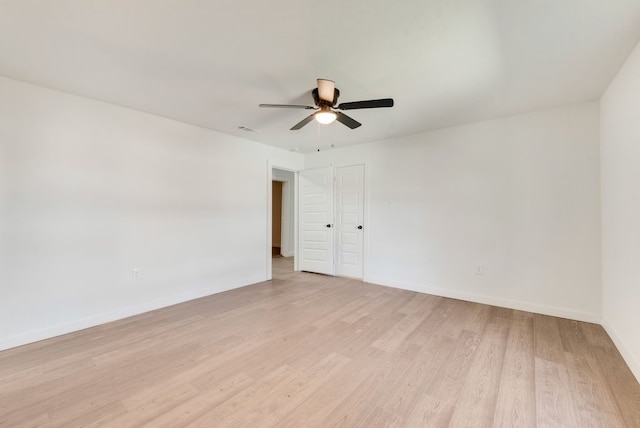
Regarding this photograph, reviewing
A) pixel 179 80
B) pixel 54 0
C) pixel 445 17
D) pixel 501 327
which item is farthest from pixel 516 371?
pixel 54 0

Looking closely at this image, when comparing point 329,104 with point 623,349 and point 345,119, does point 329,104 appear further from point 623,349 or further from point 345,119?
point 623,349

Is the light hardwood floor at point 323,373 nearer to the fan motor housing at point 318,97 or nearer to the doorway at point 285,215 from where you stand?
the fan motor housing at point 318,97

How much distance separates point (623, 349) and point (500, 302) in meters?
1.28

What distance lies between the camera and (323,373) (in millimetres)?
2086

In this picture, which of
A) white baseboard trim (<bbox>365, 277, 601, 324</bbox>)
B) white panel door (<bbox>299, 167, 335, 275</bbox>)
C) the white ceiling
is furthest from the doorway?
the white ceiling

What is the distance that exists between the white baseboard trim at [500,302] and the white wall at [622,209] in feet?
0.70

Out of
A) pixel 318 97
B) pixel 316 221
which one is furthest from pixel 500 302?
pixel 318 97

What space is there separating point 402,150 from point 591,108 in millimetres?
2229

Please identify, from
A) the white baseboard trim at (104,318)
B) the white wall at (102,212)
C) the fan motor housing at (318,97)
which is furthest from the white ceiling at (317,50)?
the white baseboard trim at (104,318)

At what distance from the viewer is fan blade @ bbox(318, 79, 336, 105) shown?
91.0 inches

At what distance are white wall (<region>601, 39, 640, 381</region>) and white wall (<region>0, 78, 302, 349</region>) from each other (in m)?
4.53

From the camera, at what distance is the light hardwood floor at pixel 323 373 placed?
166 cm

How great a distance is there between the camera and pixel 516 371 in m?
2.12

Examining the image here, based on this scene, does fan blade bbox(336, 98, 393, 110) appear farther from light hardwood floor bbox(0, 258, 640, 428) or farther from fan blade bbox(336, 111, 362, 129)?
light hardwood floor bbox(0, 258, 640, 428)
